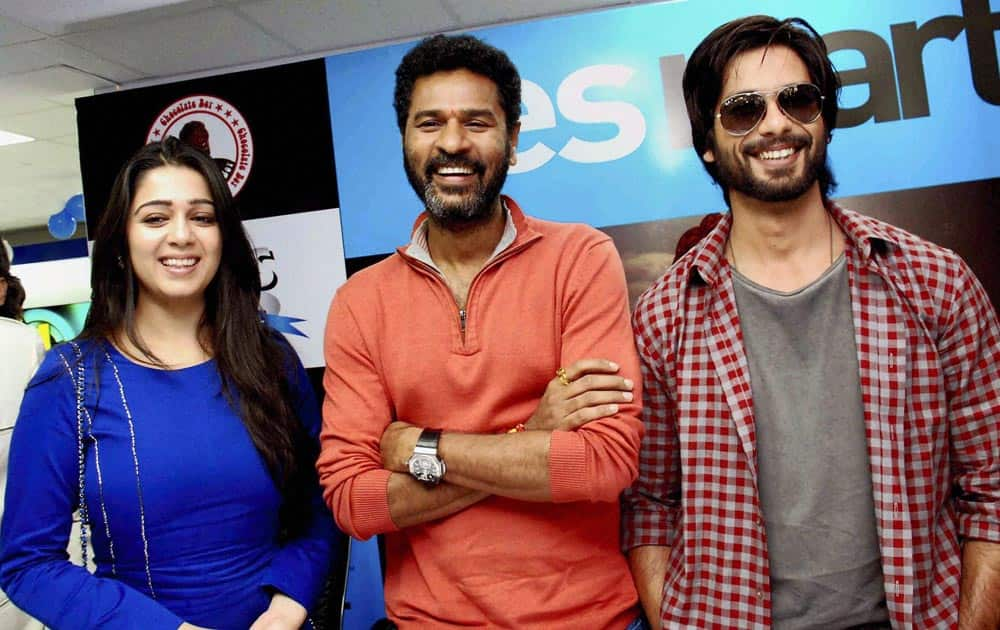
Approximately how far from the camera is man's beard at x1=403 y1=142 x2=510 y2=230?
187 centimetres

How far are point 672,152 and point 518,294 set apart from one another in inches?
94.1

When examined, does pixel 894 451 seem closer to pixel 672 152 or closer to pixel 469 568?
pixel 469 568

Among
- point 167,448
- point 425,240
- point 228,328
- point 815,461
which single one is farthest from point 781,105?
point 167,448

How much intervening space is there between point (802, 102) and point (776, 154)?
0.14 metres

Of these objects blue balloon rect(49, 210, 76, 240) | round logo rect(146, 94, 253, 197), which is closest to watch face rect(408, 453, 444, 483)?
round logo rect(146, 94, 253, 197)

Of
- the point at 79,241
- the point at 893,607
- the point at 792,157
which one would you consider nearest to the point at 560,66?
the point at 792,157

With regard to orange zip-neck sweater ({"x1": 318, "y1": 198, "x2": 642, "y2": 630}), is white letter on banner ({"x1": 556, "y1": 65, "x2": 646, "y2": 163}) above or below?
above

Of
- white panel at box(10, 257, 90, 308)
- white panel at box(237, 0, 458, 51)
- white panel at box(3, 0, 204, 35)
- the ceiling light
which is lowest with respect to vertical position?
white panel at box(10, 257, 90, 308)

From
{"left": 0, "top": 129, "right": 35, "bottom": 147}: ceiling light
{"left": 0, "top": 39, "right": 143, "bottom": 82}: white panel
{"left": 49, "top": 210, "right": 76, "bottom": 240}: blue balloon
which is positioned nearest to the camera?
{"left": 0, "top": 39, "right": 143, "bottom": 82}: white panel

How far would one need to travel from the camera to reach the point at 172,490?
172 centimetres

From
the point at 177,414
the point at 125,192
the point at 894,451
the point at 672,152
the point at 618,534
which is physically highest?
the point at 672,152

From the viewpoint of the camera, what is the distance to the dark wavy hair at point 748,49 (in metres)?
1.82

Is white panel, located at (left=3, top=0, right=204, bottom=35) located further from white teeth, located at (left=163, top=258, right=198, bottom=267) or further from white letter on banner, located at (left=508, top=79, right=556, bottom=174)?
white teeth, located at (left=163, top=258, right=198, bottom=267)

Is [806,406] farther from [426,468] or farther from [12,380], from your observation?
[12,380]
